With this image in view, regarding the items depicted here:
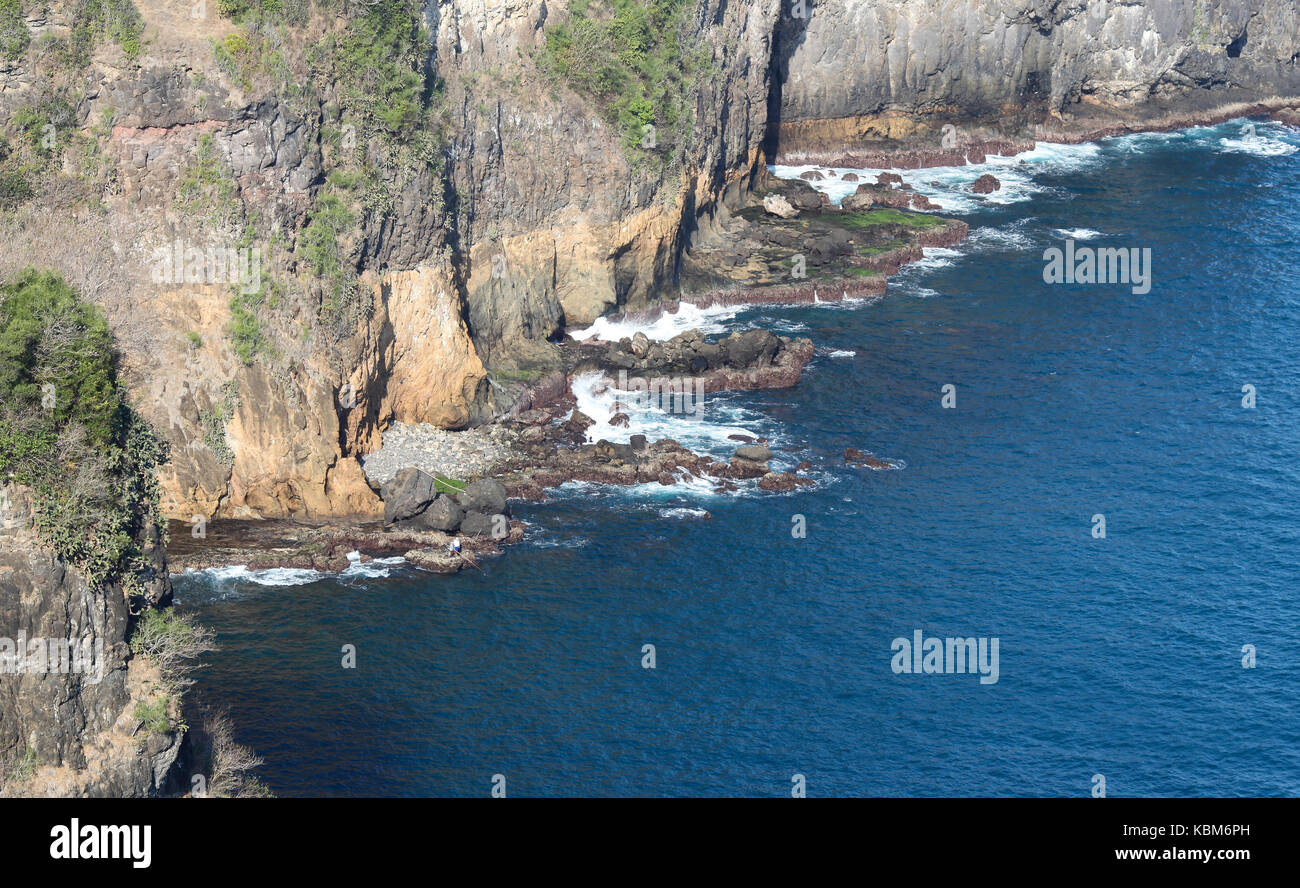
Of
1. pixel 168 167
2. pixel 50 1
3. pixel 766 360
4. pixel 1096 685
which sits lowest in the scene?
pixel 1096 685

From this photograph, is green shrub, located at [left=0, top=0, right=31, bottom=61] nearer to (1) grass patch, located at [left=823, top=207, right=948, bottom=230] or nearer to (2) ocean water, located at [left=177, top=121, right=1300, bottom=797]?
(2) ocean water, located at [left=177, top=121, right=1300, bottom=797]

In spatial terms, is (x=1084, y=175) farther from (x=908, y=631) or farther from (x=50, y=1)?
(x=50, y=1)

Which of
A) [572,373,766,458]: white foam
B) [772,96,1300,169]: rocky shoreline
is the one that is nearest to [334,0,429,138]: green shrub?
[572,373,766,458]: white foam

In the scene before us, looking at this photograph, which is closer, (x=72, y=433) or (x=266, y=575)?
(x=72, y=433)

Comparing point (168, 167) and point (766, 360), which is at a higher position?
point (168, 167)

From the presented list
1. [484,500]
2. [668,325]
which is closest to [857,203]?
[668,325]

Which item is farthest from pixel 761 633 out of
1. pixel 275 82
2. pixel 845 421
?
pixel 275 82

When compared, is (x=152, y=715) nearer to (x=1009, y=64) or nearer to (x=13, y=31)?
(x=13, y=31)
